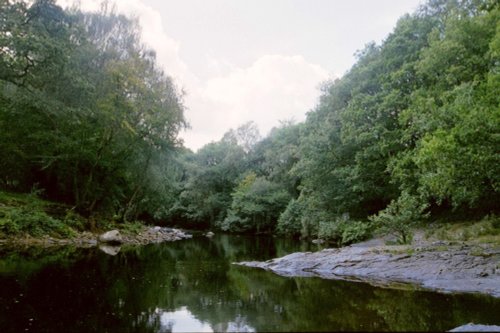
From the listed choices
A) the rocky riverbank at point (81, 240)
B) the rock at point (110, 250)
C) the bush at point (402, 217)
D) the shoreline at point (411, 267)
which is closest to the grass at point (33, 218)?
the rocky riverbank at point (81, 240)

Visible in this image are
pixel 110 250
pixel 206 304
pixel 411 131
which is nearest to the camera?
pixel 206 304

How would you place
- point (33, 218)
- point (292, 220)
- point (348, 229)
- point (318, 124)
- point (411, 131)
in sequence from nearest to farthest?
point (33, 218)
point (411, 131)
point (348, 229)
point (318, 124)
point (292, 220)

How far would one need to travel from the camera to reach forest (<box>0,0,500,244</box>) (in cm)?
1683

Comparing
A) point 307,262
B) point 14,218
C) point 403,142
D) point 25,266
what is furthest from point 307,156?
point 25,266

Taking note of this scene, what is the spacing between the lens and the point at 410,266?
13438 mm

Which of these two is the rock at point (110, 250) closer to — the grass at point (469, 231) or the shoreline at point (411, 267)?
the shoreline at point (411, 267)

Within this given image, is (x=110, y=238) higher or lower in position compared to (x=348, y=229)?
higher

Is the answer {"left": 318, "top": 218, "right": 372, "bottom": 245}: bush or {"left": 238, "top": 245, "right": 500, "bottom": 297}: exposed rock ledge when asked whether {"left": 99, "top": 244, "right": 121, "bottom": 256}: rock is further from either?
{"left": 318, "top": 218, "right": 372, "bottom": 245}: bush

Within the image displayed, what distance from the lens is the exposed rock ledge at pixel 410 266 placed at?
11383mm

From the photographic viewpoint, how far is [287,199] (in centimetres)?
5019

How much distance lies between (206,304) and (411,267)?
760cm

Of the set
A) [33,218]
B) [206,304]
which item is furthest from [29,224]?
[206,304]

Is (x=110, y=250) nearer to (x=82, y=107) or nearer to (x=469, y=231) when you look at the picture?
(x=82, y=107)

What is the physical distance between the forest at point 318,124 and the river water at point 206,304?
6.82m
